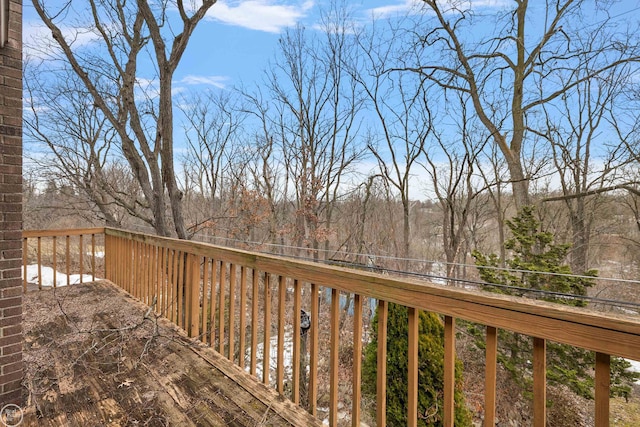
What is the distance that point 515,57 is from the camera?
7961mm

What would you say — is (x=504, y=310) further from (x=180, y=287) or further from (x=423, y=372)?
(x=423, y=372)

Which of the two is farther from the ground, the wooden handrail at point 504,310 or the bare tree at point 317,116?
the bare tree at point 317,116

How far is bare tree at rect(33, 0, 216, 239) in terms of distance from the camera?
4.42 metres

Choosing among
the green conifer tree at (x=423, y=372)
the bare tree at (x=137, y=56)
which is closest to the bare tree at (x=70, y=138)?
the bare tree at (x=137, y=56)

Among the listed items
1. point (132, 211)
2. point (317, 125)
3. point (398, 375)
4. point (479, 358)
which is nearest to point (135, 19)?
point (132, 211)

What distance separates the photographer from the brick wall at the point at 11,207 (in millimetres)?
1804

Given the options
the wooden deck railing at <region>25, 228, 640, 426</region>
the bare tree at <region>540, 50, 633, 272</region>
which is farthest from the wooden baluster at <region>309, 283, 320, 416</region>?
the bare tree at <region>540, 50, 633, 272</region>

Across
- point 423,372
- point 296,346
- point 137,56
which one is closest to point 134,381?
point 296,346

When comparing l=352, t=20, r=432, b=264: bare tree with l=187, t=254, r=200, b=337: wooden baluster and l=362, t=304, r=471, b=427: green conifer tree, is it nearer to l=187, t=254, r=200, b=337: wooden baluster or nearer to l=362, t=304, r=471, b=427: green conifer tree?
l=362, t=304, r=471, b=427: green conifer tree

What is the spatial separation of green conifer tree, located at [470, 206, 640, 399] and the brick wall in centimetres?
445

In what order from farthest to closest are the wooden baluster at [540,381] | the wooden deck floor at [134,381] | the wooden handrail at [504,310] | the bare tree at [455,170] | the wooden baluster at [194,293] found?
the bare tree at [455,170] < the wooden baluster at [194,293] < the wooden deck floor at [134,381] < the wooden baluster at [540,381] < the wooden handrail at [504,310]

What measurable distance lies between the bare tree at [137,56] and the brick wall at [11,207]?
8.87ft

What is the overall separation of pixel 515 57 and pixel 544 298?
6.34 m

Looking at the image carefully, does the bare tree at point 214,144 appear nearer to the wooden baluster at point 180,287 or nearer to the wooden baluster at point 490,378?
the wooden baluster at point 180,287
